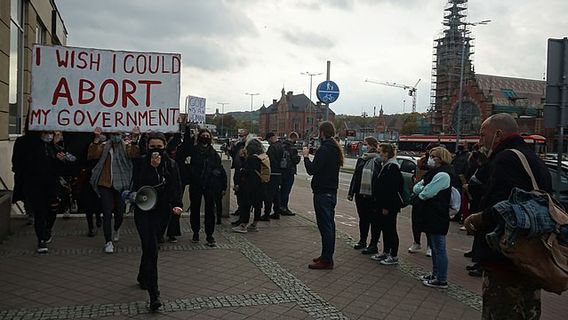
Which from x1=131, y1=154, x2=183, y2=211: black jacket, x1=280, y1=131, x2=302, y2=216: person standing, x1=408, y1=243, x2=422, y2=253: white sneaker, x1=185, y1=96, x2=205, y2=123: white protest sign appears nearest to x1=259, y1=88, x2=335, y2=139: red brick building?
Answer: x1=185, y1=96, x2=205, y2=123: white protest sign

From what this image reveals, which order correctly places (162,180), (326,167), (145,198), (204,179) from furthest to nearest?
1. (204,179)
2. (326,167)
3. (162,180)
4. (145,198)

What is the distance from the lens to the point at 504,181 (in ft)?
11.5

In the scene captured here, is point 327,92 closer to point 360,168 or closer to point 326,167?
point 360,168

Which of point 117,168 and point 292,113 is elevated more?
point 292,113

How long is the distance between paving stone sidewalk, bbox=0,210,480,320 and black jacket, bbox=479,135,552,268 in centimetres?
194

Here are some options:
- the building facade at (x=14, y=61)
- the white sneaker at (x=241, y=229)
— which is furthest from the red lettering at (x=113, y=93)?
the white sneaker at (x=241, y=229)

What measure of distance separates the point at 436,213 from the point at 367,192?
157 cm

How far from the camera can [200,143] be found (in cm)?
830

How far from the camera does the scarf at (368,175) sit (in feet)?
25.6

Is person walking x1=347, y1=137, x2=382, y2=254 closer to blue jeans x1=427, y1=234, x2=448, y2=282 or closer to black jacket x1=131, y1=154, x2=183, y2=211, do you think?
blue jeans x1=427, y1=234, x2=448, y2=282

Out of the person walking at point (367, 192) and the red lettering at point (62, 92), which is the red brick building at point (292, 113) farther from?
the red lettering at point (62, 92)

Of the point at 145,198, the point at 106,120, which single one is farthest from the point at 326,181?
the point at 106,120

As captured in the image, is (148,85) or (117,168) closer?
(117,168)

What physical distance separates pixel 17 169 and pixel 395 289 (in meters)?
5.50
